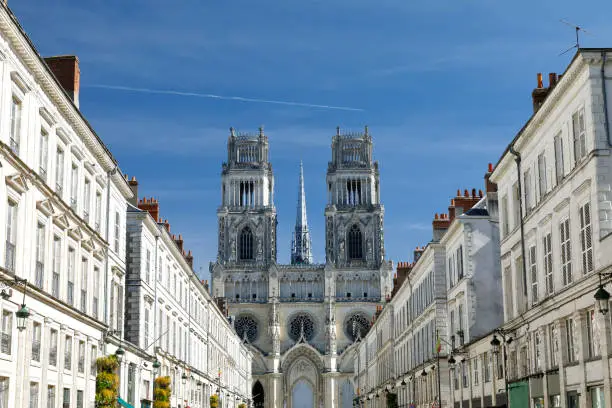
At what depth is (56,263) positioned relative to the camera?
92.8 ft

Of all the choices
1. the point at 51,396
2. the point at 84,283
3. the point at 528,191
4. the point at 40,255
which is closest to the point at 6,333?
the point at 40,255

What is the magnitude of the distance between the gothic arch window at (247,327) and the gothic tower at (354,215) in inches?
570

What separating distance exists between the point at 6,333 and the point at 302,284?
11500 cm

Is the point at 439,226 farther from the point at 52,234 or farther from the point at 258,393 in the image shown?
the point at 258,393

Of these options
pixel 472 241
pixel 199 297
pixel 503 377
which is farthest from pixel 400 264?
pixel 503 377

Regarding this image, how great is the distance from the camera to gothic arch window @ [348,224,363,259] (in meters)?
138

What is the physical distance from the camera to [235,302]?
13438cm

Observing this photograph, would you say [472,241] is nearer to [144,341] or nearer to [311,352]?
[144,341]

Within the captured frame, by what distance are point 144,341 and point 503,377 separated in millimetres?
16123

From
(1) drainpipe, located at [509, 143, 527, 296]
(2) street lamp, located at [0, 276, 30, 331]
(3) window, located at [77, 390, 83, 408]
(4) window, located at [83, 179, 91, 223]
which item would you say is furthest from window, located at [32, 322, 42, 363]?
(1) drainpipe, located at [509, 143, 527, 296]

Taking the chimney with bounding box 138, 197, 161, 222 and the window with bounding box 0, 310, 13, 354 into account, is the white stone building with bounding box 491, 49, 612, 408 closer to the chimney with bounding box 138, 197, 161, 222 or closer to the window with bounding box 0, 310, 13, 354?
the window with bounding box 0, 310, 13, 354

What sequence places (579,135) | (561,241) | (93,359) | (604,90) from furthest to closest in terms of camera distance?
(93,359), (561,241), (579,135), (604,90)

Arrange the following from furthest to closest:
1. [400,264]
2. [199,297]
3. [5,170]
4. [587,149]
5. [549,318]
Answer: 1. [400,264]
2. [199,297]
3. [549,318]
4. [587,149]
5. [5,170]

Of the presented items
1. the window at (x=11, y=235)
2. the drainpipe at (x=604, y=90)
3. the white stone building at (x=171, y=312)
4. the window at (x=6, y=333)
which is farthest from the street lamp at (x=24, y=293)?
the white stone building at (x=171, y=312)
